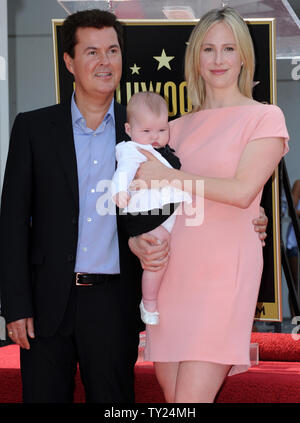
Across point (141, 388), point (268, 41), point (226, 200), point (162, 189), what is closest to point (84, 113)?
point (162, 189)

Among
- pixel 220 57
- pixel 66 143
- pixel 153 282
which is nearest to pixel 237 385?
pixel 153 282

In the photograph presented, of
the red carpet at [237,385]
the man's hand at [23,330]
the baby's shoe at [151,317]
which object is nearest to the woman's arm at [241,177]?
the baby's shoe at [151,317]

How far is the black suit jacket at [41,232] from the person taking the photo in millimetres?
2277

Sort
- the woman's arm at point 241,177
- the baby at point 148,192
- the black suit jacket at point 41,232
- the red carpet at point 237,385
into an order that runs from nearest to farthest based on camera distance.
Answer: the woman's arm at point 241,177 < the baby at point 148,192 < the black suit jacket at point 41,232 < the red carpet at point 237,385

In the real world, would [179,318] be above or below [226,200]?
below

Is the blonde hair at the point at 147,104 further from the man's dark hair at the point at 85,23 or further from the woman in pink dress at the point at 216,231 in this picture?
the man's dark hair at the point at 85,23

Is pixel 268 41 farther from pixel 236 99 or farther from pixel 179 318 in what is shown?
pixel 179 318

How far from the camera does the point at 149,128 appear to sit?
6.96 feet

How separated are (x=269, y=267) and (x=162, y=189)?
5.71 ft

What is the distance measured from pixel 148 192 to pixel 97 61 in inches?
22.9

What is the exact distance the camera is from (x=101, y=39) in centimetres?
245

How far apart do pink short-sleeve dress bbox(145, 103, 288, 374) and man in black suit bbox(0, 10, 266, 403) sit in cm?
21

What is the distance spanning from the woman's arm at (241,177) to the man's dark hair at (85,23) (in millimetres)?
677

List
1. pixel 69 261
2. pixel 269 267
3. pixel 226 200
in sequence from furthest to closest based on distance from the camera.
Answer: pixel 269 267 < pixel 69 261 < pixel 226 200
